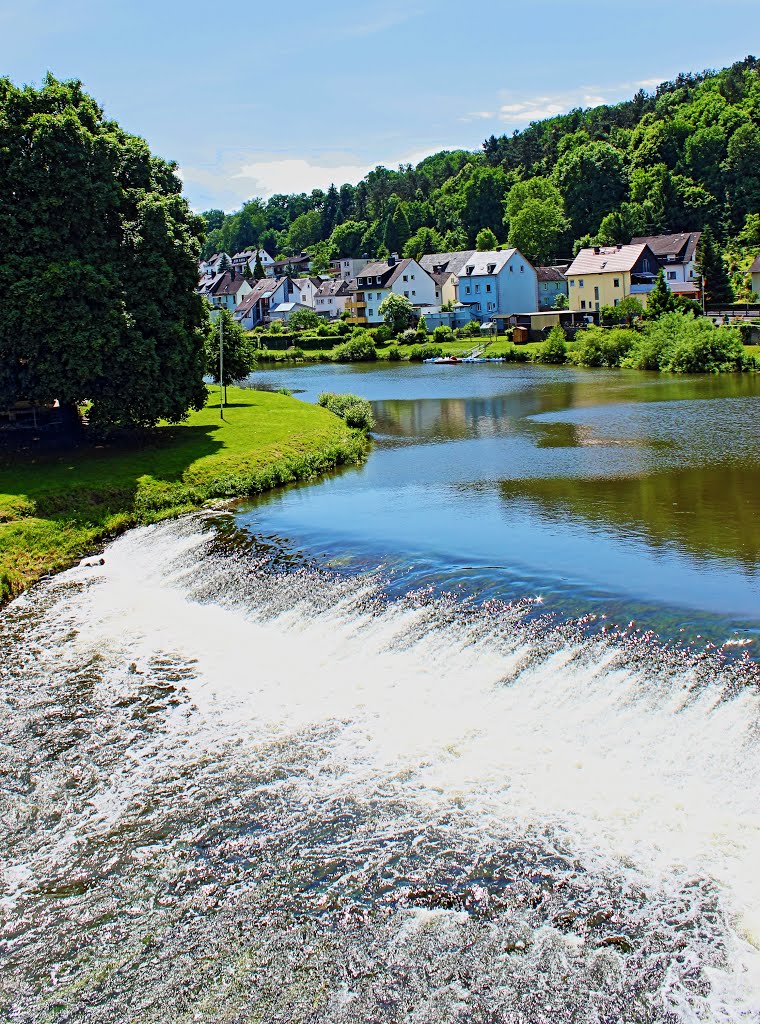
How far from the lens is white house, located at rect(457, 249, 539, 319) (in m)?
120

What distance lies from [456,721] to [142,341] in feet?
73.0

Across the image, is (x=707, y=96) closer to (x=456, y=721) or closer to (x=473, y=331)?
(x=473, y=331)

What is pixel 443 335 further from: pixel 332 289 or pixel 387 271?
pixel 332 289

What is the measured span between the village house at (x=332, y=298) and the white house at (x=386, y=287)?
6.93 metres

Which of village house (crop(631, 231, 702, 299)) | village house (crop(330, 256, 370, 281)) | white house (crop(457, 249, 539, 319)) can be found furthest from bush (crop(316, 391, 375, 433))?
village house (crop(330, 256, 370, 281))

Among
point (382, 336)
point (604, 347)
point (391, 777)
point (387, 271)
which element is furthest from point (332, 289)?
point (391, 777)

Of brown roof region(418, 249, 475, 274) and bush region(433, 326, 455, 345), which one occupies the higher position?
brown roof region(418, 249, 475, 274)

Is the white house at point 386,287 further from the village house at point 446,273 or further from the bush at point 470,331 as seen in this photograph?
the bush at point 470,331

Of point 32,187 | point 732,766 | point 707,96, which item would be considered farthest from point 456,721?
point 707,96

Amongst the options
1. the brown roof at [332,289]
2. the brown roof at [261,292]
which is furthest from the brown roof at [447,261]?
the brown roof at [261,292]

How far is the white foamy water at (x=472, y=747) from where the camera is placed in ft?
36.1

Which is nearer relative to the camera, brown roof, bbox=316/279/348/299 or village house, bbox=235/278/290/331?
brown roof, bbox=316/279/348/299

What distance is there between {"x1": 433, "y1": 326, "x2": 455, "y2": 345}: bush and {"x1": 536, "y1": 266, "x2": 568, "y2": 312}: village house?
19.1m

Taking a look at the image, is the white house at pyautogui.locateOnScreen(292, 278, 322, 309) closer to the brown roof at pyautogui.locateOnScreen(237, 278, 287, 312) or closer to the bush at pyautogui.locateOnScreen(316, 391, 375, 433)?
the brown roof at pyautogui.locateOnScreen(237, 278, 287, 312)
